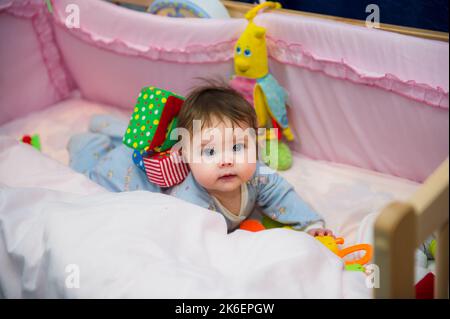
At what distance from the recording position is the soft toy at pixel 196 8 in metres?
1.41

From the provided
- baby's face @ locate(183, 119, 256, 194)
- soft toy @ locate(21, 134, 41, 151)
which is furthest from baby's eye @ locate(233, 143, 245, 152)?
soft toy @ locate(21, 134, 41, 151)

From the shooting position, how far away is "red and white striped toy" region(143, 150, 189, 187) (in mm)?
1152

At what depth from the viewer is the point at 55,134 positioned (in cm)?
154

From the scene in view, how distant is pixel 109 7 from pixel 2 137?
0.44 meters

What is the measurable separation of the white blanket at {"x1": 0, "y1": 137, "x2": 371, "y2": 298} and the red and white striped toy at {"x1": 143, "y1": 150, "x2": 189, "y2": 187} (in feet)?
0.73

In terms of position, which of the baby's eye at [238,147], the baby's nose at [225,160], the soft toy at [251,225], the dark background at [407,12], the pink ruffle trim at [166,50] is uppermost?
the dark background at [407,12]

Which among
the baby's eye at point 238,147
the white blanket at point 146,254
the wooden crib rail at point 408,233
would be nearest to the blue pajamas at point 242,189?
the baby's eye at point 238,147

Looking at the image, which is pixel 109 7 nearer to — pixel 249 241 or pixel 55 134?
pixel 55 134

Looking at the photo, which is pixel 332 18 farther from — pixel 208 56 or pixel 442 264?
pixel 442 264

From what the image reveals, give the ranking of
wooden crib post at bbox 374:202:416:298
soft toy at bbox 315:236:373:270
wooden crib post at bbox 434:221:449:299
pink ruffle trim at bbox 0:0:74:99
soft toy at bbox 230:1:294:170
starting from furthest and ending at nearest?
pink ruffle trim at bbox 0:0:74:99 < soft toy at bbox 230:1:294:170 < soft toy at bbox 315:236:373:270 < wooden crib post at bbox 434:221:449:299 < wooden crib post at bbox 374:202:416:298

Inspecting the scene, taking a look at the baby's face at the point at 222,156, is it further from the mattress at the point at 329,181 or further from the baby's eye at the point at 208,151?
the mattress at the point at 329,181

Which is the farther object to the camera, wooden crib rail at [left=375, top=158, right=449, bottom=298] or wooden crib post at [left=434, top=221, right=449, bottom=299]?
wooden crib post at [left=434, top=221, right=449, bottom=299]

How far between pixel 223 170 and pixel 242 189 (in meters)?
0.11

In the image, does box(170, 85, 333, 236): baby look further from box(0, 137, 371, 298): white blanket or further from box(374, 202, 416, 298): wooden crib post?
box(374, 202, 416, 298): wooden crib post
